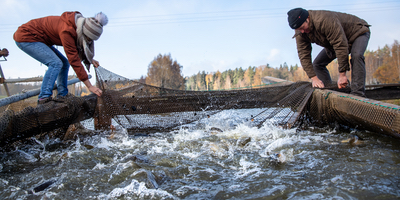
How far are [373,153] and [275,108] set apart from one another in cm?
210

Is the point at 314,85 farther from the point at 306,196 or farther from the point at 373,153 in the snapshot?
the point at 306,196

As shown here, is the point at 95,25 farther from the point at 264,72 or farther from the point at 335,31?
the point at 264,72

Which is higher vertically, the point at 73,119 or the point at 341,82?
the point at 341,82

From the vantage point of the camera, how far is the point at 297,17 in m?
4.43

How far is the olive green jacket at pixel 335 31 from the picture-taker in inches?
172

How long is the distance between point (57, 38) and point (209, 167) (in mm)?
3812

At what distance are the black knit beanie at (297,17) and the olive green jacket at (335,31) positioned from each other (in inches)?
9.2

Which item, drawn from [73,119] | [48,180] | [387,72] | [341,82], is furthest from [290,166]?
[387,72]

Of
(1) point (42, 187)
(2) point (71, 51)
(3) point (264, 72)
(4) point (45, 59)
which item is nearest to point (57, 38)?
(4) point (45, 59)

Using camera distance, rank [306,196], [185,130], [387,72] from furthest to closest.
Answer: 1. [387,72]
2. [185,130]
3. [306,196]

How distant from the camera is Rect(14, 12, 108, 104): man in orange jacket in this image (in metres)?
4.06

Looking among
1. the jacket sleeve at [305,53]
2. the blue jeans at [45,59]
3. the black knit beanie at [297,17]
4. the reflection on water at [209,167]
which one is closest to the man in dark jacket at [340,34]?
the black knit beanie at [297,17]

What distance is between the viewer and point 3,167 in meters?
3.21

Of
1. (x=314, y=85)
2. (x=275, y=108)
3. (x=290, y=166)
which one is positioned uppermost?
(x=314, y=85)
